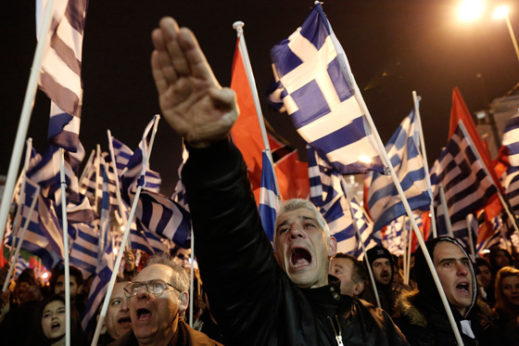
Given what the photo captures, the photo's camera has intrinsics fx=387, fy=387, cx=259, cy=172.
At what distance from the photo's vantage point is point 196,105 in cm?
121

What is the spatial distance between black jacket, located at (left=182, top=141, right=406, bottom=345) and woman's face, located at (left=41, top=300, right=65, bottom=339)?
330cm

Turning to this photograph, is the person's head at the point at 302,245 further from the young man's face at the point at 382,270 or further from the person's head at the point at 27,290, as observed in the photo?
the person's head at the point at 27,290

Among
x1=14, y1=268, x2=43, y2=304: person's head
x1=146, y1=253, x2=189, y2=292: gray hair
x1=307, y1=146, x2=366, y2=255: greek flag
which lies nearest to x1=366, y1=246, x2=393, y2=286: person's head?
x1=307, y1=146, x2=366, y2=255: greek flag

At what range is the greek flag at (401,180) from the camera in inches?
222

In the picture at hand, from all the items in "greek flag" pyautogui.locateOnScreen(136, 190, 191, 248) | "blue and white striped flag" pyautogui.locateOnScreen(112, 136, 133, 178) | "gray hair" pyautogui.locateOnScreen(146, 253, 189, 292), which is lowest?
"gray hair" pyautogui.locateOnScreen(146, 253, 189, 292)

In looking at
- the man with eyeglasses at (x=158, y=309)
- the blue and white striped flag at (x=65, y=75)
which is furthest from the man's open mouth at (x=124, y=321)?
the blue and white striped flag at (x=65, y=75)

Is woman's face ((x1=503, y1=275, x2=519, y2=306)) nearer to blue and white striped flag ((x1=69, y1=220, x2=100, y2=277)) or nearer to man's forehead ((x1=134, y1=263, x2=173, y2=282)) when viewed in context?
man's forehead ((x1=134, y1=263, x2=173, y2=282))

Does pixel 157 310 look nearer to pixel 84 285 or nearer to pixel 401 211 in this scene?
pixel 401 211

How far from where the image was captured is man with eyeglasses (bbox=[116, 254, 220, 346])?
275 cm

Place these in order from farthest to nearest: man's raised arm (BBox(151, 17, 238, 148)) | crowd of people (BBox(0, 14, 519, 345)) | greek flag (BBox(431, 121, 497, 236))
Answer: greek flag (BBox(431, 121, 497, 236))
crowd of people (BBox(0, 14, 519, 345))
man's raised arm (BBox(151, 17, 238, 148))

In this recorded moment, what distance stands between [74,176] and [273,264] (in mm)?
4561

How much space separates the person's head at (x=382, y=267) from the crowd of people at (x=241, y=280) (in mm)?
1594

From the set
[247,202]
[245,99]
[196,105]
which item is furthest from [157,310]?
[245,99]

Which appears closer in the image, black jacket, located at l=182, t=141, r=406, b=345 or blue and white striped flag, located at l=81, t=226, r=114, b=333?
black jacket, located at l=182, t=141, r=406, b=345
